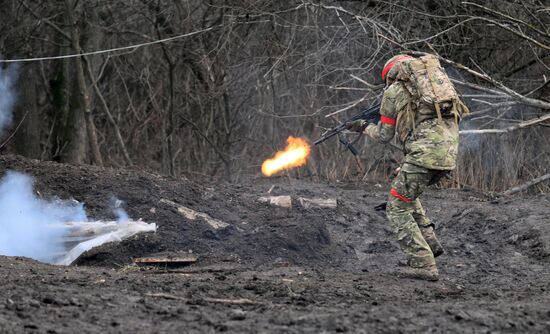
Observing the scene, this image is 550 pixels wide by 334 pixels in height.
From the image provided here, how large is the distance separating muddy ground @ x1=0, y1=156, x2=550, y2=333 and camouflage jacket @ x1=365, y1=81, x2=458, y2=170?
114 cm

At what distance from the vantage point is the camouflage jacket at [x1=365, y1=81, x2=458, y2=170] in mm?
7961

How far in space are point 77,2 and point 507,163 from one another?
26.9 ft

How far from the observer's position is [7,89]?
16938 millimetres

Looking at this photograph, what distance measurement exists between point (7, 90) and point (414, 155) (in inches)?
436

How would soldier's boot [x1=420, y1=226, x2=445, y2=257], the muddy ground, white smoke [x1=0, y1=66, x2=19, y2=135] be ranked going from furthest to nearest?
white smoke [x1=0, y1=66, x2=19, y2=135] → soldier's boot [x1=420, y1=226, x2=445, y2=257] → the muddy ground

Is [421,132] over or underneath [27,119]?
underneath

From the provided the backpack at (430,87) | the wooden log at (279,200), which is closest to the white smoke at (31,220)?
the wooden log at (279,200)

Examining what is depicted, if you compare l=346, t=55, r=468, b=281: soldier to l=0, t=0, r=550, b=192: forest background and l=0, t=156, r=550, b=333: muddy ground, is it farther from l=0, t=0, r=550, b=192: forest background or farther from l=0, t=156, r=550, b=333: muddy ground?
l=0, t=0, r=550, b=192: forest background

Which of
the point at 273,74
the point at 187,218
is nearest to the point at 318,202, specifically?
the point at 187,218

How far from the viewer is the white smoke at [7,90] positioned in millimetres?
16812

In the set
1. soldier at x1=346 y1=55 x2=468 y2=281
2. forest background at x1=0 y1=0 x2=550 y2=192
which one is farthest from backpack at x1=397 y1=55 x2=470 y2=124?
forest background at x1=0 y1=0 x2=550 y2=192

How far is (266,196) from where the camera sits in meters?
11.3

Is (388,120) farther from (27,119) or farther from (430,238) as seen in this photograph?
(27,119)

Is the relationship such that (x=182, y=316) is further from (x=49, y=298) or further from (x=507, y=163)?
(x=507, y=163)
